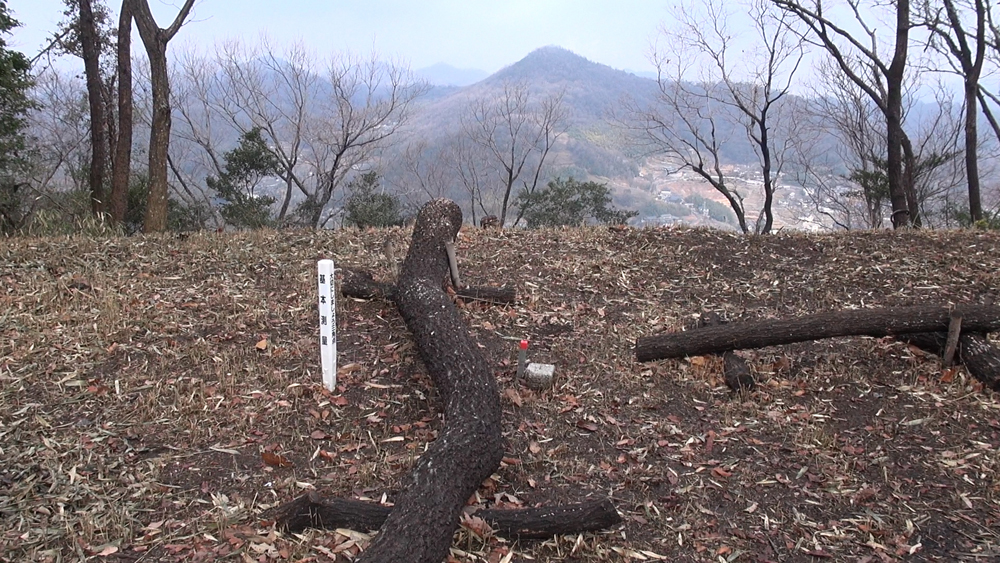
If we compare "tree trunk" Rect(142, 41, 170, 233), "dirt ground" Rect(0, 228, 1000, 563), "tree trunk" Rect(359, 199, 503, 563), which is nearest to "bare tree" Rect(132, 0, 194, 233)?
"tree trunk" Rect(142, 41, 170, 233)

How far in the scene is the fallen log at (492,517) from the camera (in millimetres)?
2914

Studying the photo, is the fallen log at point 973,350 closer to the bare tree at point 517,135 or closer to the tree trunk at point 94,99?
the tree trunk at point 94,99

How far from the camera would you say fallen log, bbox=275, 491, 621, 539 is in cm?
291

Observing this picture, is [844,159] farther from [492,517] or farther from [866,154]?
[492,517]

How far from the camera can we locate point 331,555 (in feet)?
9.16

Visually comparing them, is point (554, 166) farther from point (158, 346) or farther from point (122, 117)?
point (158, 346)

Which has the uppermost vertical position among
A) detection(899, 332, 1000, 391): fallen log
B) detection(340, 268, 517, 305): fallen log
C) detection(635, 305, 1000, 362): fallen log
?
detection(340, 268, 517, 305): fallen log

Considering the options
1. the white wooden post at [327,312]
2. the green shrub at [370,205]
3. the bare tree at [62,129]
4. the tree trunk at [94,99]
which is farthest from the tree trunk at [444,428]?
the bare tree at [62,129]

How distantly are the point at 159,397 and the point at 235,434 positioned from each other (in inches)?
28.1

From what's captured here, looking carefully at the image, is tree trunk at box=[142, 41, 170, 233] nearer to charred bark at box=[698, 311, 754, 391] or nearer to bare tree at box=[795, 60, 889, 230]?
charred bark at box=[698, 311, 754, 391]

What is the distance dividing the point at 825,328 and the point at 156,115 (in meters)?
8.52

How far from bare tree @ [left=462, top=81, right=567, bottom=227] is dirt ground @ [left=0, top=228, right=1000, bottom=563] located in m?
15.2

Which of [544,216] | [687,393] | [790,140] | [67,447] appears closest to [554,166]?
[544,216]

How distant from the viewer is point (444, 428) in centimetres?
347
